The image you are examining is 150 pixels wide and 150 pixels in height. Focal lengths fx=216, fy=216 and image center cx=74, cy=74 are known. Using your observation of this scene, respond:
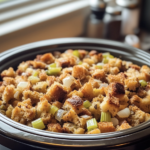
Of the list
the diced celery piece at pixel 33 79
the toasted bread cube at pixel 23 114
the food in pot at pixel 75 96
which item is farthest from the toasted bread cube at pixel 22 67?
the toasted bread cube at pixel 23 114

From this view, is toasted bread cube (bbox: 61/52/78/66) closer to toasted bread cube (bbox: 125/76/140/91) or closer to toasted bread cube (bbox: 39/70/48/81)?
toasted bread cube (bbox: 39/70/48/81)

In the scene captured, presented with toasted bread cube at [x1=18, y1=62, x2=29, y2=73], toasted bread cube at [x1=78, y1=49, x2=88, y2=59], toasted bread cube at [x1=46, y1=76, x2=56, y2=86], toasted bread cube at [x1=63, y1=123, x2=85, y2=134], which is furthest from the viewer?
toasted bread cube at [x1=78, y1=49, x2=88, y2=59]

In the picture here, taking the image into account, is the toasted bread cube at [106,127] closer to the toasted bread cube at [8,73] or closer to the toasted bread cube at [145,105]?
the toasted bread cube at [145,105]

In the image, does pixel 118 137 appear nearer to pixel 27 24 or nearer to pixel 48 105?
pixel 48 105

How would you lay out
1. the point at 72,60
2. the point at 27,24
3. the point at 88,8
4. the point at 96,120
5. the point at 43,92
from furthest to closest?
the point at 88,8
the point at 27,24
the point at 72,60
the point at 43,92
the point at 96,120

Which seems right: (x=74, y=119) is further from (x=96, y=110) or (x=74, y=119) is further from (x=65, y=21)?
(x=65, y=21)

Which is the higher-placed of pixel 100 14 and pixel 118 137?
pixel 100 14

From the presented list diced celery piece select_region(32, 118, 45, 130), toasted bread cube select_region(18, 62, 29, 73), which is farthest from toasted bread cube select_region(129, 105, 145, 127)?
toasted bread cube select_region(18, 62, 29, 73)

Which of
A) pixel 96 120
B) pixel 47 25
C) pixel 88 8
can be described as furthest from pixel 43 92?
pixel 88 8
